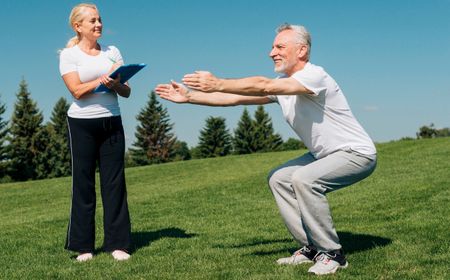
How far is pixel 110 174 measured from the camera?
623 cm

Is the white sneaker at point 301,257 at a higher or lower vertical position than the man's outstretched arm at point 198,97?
lower

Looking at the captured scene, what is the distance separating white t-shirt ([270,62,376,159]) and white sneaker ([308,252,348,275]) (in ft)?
3.00

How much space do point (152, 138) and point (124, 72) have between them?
7019 centimetres

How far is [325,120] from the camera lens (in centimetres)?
503

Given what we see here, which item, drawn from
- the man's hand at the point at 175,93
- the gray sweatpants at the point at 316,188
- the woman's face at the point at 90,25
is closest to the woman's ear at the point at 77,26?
the woman's face at the point at 90,25

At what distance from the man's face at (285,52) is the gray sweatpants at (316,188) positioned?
896mm

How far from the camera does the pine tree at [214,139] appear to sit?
248 ft

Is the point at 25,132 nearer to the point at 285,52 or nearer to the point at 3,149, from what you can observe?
the point at 3,149

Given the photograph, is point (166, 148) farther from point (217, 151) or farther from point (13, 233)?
point (13, 233)

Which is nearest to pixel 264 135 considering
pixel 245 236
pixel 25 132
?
pixel 25 132

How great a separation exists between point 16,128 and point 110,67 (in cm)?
5814

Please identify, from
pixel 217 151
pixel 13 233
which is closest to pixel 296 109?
pixel 13 233

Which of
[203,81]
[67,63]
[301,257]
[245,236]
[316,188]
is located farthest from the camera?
[245,236]

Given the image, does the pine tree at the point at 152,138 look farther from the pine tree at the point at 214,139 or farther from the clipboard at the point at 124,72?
the clipboard at the point at 124,72
